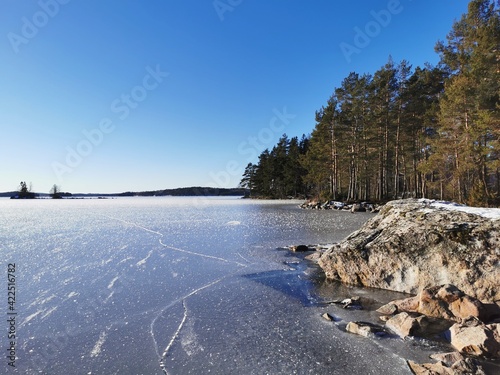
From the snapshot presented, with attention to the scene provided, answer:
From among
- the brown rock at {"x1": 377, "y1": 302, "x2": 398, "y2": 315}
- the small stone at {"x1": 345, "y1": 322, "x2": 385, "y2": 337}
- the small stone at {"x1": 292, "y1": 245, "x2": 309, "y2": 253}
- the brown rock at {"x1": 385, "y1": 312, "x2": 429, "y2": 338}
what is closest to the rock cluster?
the small stone at {"x1": 292, "y1": 245, "x2": 309, "y2": 253}

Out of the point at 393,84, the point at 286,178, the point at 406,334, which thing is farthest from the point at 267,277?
the point at 286,178

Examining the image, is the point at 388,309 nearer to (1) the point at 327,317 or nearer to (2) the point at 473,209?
(1) the point at 327,317

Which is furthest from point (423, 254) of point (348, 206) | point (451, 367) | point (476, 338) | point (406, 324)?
point (348, 206)

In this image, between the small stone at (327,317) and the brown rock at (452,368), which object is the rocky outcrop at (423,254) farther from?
the brown rock at (452,368)

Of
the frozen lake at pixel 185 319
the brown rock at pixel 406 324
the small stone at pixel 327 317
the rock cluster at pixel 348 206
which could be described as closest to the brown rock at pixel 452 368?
the frozen lake at pixel 185 319

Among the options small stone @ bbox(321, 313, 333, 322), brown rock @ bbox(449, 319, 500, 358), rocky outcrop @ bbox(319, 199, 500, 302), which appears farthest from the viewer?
rocky outcrop @ bbox(319, 199, 500, 302)

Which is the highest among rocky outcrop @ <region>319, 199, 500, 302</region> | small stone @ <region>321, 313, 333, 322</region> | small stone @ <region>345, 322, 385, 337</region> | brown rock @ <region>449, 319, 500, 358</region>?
rocky outcrop @ <region>319, 199, 500, 302</region>

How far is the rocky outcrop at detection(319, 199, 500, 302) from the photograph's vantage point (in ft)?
20.7

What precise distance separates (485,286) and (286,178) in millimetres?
73877

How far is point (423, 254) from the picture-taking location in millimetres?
6977

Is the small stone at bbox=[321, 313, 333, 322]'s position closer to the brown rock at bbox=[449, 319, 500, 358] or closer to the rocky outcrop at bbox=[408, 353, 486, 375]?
the rocky outcrop at bbox=[408, 353, 486, 375]

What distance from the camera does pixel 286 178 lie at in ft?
262

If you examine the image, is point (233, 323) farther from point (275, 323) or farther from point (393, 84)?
point (393, 84)

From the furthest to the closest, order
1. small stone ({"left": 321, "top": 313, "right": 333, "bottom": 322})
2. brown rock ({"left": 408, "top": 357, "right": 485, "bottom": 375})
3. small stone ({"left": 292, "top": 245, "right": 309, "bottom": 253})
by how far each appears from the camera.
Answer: small stone ({"left": 292, "top": 245, "right": 309, "bottom": 253}) < small stone ({"left": 321, "top": 313, "right": 333, "bottom": 322}) < brown rock ({"left": 408, "top": 357, "right": 485, "bottom": 375})
